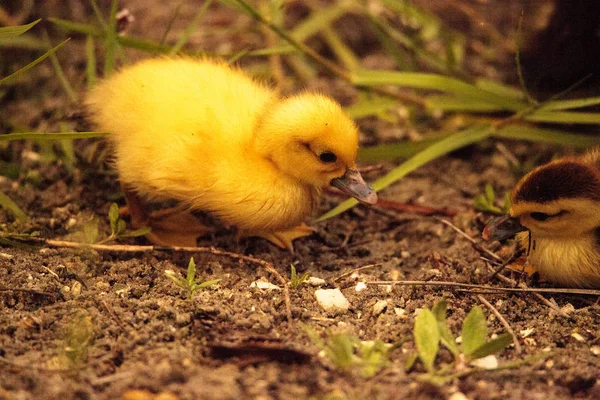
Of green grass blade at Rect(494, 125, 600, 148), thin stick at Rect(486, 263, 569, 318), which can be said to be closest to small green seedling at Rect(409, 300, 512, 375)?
thin stick at Rect(486, 263, 569, 318)

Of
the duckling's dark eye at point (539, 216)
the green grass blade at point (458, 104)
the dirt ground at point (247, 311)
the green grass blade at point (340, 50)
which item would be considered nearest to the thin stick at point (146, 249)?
the dirt ground at point (247, 311)

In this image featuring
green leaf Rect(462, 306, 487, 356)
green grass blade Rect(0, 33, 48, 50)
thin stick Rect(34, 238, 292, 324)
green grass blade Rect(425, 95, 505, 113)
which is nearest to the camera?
green leaf Rect(462, 306, 487, 356)

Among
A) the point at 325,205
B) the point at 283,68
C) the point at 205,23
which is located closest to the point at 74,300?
the point at 325,205

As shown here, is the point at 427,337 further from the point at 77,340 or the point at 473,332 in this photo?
the point at 77,340

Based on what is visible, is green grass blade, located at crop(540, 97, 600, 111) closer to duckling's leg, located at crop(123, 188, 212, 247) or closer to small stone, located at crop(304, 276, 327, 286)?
small stone, located at crop(304, 276, 327, 286)

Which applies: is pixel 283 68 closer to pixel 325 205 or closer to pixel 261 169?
pixel 325 205

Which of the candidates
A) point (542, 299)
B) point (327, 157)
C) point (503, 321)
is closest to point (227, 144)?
point (327, 157)
